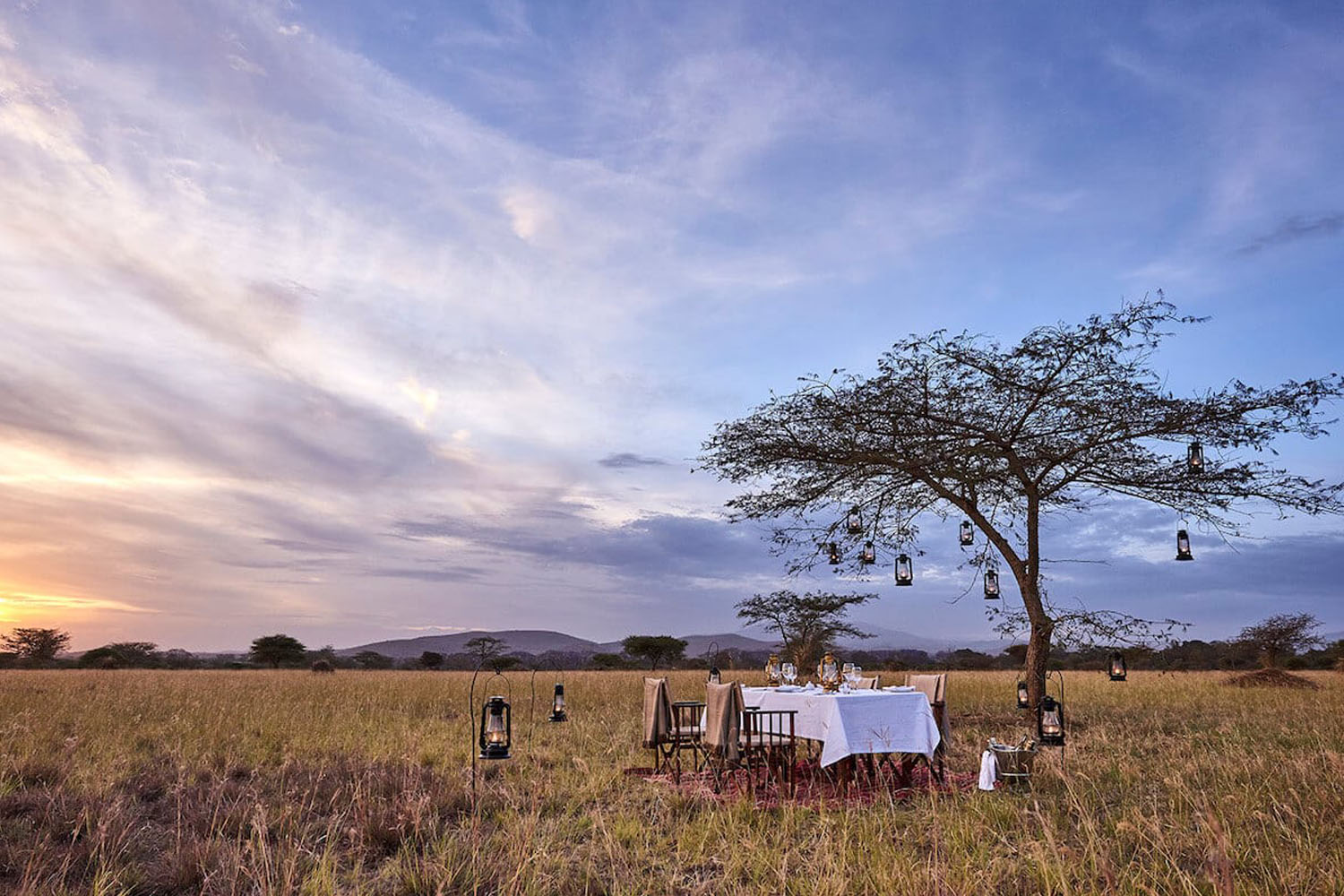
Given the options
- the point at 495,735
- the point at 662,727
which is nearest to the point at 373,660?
the point at 662,727

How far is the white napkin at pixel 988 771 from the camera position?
255 inches

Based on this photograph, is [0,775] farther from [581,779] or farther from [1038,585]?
[1038,585]

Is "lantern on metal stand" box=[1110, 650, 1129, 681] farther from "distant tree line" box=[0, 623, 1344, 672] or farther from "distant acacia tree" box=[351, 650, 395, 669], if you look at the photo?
"distant acacia tree" box=[351, 650, 395, 669]

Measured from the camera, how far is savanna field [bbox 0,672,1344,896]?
13.8 ft

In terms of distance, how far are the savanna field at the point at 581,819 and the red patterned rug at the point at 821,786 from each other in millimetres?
158

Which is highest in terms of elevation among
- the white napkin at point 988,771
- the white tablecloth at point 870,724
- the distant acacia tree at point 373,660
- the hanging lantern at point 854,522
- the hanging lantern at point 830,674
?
the hanging lantern at point 854,522

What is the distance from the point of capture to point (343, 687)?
16.9 m

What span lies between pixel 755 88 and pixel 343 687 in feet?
44.3

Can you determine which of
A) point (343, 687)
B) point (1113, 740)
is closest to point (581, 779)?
point (1113, 740)

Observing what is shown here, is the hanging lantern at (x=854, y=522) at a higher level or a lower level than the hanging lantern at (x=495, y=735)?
higher

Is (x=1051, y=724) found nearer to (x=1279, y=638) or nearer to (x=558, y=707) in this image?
(x=558, y=707)

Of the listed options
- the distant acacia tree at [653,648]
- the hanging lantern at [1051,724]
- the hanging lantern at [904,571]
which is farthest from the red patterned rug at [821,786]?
the distant acacia tree at [653,648]

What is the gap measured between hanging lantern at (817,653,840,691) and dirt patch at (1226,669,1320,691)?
50.0 ft

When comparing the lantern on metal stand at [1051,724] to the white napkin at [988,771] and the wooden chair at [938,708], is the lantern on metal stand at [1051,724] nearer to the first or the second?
the white napkin at [988,771]
